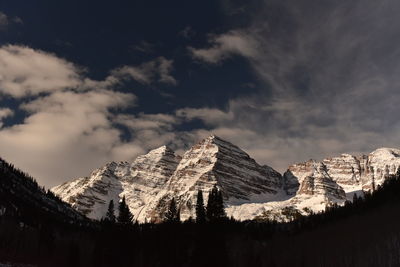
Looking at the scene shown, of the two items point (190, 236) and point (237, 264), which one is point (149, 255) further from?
point (237, 264)

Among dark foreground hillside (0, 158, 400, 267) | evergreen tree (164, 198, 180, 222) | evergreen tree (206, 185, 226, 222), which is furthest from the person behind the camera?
evergreen tree (164, 198, 180, 222)

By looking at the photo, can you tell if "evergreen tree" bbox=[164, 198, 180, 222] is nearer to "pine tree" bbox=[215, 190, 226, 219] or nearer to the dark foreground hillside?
the dark foreground hillside

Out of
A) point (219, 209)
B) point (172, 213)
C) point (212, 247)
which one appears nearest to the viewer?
point (212, 247)

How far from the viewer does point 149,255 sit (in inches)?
5861

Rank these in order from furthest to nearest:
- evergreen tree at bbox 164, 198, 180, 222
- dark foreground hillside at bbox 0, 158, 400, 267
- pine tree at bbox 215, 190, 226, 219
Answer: evergreen tree at bbox 164, 198, 180, 222, dark foreground hillside at bbox 0, 158, 400, 267, pine tree at bbox 215, 190, 226, 219

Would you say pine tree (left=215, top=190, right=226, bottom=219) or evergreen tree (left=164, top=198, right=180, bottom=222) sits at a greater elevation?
evergreen tree (left=164, top=198, right=180, bottom=222)

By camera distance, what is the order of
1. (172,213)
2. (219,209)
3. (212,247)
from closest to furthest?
(212,247) < (219,209) < (172,213)

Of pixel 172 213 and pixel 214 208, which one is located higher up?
pixel 172 213

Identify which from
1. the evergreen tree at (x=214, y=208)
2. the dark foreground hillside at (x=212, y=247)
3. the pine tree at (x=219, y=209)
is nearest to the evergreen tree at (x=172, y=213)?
the dark foreground hillside at (x=212, y=247)

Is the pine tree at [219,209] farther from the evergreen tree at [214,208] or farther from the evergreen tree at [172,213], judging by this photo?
the evergreen tree at [172,213]

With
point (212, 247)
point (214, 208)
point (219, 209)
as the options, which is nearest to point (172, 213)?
point (214, 208)

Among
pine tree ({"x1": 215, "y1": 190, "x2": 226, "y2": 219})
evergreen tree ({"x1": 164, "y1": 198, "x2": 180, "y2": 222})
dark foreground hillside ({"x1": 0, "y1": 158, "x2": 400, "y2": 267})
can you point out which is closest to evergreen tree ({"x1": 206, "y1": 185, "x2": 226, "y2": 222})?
pine tree ({"x1": 215, "y1": 190, "x2": 226, "y2": 219})

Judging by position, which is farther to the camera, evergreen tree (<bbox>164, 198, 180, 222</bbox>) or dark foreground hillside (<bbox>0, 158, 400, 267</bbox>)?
evergreen tree (<bbox>164, 198, 180, 222</bbox>)

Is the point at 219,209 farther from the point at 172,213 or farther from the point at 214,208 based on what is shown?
the point at 172,213
